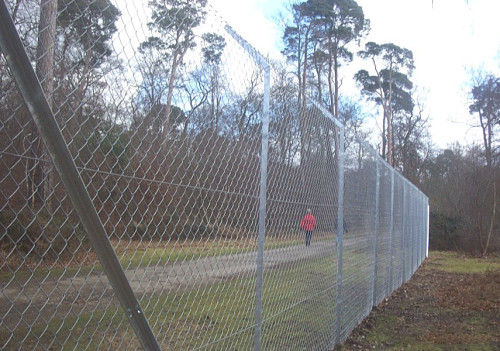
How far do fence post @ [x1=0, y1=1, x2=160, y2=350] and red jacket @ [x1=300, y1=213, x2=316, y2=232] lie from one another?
2.68m

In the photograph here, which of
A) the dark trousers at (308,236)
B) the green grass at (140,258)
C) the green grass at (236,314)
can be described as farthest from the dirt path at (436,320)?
the green grass at (140,258)

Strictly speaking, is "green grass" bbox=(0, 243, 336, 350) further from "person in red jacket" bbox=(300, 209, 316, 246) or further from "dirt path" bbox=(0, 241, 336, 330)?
"person in red jacket" bbox=(300, 209, 316, 246)

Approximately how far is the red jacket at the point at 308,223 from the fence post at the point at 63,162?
268cm

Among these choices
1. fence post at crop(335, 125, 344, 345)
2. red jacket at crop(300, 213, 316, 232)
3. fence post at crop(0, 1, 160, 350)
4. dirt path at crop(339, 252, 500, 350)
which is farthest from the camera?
dirt path at crop(339, 252, 500, 350)

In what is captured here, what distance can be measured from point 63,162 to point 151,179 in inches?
25.3

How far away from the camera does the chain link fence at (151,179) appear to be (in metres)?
1.56

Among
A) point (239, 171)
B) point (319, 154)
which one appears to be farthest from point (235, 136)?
point (319, 154)

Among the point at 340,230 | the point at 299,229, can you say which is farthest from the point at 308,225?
the point at 340,230

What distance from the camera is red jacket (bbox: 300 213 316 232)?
429cm

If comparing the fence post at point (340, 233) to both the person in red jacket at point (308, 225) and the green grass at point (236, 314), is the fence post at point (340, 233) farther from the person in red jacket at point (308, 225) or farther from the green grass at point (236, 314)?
the person in red jacket at point (308, 225)

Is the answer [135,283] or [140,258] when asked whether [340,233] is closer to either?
[135,283]

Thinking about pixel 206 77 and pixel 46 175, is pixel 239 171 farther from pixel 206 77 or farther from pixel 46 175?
pixel 46 175

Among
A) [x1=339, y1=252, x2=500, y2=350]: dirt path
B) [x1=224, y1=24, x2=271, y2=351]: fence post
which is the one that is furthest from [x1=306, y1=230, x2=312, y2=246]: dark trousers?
[x1=339, y1=252, x2=500, y2=350]: dirt path

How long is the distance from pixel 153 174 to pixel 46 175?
1.72 ft
